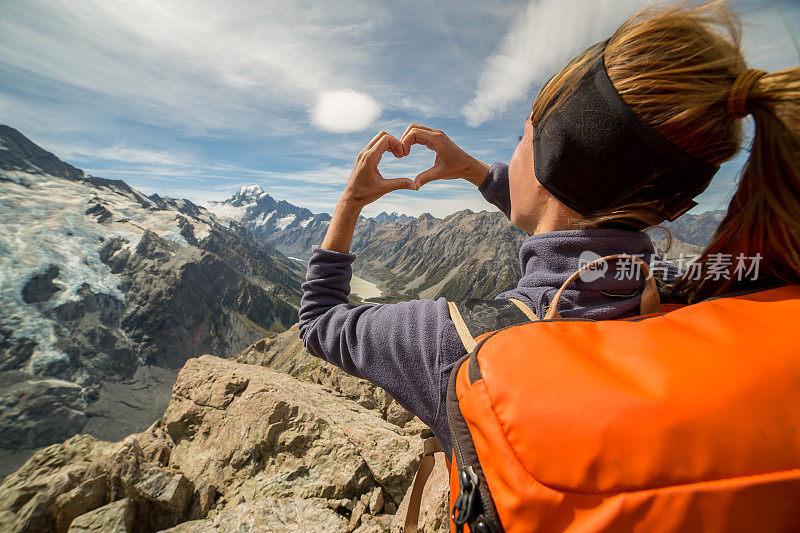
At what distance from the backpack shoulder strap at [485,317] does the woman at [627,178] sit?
9cm

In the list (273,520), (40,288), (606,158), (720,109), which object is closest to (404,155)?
(606,158)

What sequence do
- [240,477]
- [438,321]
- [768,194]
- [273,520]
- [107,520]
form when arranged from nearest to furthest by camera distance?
1. [768,194]
2. [438,321]
3. [273,520]
4. [107,520]
5. [240,477]

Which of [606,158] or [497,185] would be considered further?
[497,185]

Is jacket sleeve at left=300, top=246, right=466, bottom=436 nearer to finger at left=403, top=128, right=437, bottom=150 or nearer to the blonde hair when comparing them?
the blonde hair

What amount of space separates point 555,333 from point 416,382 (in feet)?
3.38

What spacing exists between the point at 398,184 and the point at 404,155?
346mm

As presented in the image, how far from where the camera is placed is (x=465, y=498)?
185cm

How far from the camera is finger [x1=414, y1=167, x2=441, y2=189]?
3.84 metres

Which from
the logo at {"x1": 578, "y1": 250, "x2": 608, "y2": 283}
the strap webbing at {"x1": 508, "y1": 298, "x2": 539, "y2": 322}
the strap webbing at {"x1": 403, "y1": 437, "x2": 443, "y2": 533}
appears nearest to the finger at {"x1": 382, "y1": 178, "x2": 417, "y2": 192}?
the strap webbing at {"x1": 508, "y1": 298, "x2": 539, "y2": 322}

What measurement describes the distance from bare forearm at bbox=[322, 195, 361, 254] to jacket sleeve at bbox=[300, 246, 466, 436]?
597 mm

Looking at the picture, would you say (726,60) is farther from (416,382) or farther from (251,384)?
(251,384)

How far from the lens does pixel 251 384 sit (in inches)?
428

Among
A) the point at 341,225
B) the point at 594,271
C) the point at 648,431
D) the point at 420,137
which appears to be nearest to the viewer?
the point at 648,431

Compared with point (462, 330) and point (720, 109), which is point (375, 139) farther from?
point (720, 109)
